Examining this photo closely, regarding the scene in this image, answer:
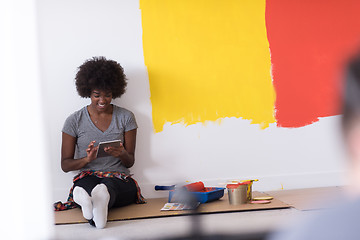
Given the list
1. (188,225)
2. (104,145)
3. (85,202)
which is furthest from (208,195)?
(85,202)

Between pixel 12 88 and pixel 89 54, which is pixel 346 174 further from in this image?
pixel 89 54

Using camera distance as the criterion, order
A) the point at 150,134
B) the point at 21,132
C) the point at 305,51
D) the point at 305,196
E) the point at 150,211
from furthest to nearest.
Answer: the point at 305,51 → the point at 150,134 → the point at 305,196 → the point at 150,211 → the point at 21,132

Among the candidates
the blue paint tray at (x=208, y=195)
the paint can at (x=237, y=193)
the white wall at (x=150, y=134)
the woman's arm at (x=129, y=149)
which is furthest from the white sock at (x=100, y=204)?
the white wall at (x=150, y=134)

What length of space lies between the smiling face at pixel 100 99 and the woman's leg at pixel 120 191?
0.52 metres

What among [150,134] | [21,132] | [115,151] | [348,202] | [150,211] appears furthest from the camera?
[150,134]

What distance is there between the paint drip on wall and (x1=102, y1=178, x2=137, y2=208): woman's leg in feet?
1.92

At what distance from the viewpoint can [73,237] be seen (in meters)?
2.31

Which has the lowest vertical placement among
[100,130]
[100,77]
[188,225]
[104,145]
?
[188,225]

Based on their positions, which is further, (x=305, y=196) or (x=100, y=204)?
(x=305, y=196)

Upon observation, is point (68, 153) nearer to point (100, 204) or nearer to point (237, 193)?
point (100, 204)

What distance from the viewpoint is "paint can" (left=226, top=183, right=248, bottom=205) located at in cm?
288

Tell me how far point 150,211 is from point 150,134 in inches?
30.7

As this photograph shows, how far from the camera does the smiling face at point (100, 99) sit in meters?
3.16

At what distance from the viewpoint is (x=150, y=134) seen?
11.5 ft
